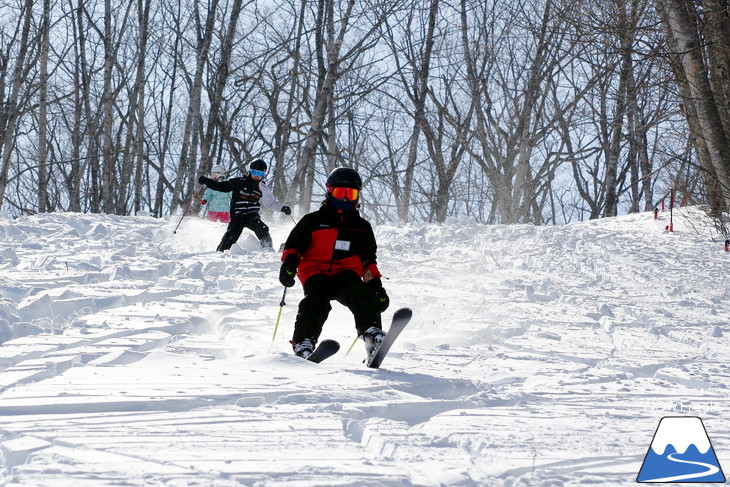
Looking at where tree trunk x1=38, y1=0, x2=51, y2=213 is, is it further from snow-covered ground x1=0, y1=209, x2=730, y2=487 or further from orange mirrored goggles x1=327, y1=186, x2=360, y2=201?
orange mirrored goggles x1=327, y1=186, x2=360, y2=201

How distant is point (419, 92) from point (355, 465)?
1682cm

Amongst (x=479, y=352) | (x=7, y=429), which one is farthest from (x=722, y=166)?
(x=7, y=429)

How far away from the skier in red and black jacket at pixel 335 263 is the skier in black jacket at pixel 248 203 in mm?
4514

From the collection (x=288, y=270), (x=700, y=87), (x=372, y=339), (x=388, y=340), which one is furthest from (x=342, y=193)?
(x=700, y=87)

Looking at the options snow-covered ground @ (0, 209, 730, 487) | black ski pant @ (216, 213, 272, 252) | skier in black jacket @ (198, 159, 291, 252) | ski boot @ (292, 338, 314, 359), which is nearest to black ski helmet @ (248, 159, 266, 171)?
skier in black jacket @ (198, 159, 291, 252)

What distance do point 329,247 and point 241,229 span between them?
4.99 meters

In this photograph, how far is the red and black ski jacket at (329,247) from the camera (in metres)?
4.38

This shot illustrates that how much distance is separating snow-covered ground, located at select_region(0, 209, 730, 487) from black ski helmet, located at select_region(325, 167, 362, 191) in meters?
1.16

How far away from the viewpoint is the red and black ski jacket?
4.38 m

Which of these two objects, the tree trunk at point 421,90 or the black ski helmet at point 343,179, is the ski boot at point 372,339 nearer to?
the black ski helmet at point 343,179

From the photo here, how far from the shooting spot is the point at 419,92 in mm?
17953

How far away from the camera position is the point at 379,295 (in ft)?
13.7

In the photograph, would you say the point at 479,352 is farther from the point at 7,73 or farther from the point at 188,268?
the point at 7,73

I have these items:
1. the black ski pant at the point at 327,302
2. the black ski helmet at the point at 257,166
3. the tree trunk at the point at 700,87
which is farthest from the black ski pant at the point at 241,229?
the tree trunk at the point at 700,87
